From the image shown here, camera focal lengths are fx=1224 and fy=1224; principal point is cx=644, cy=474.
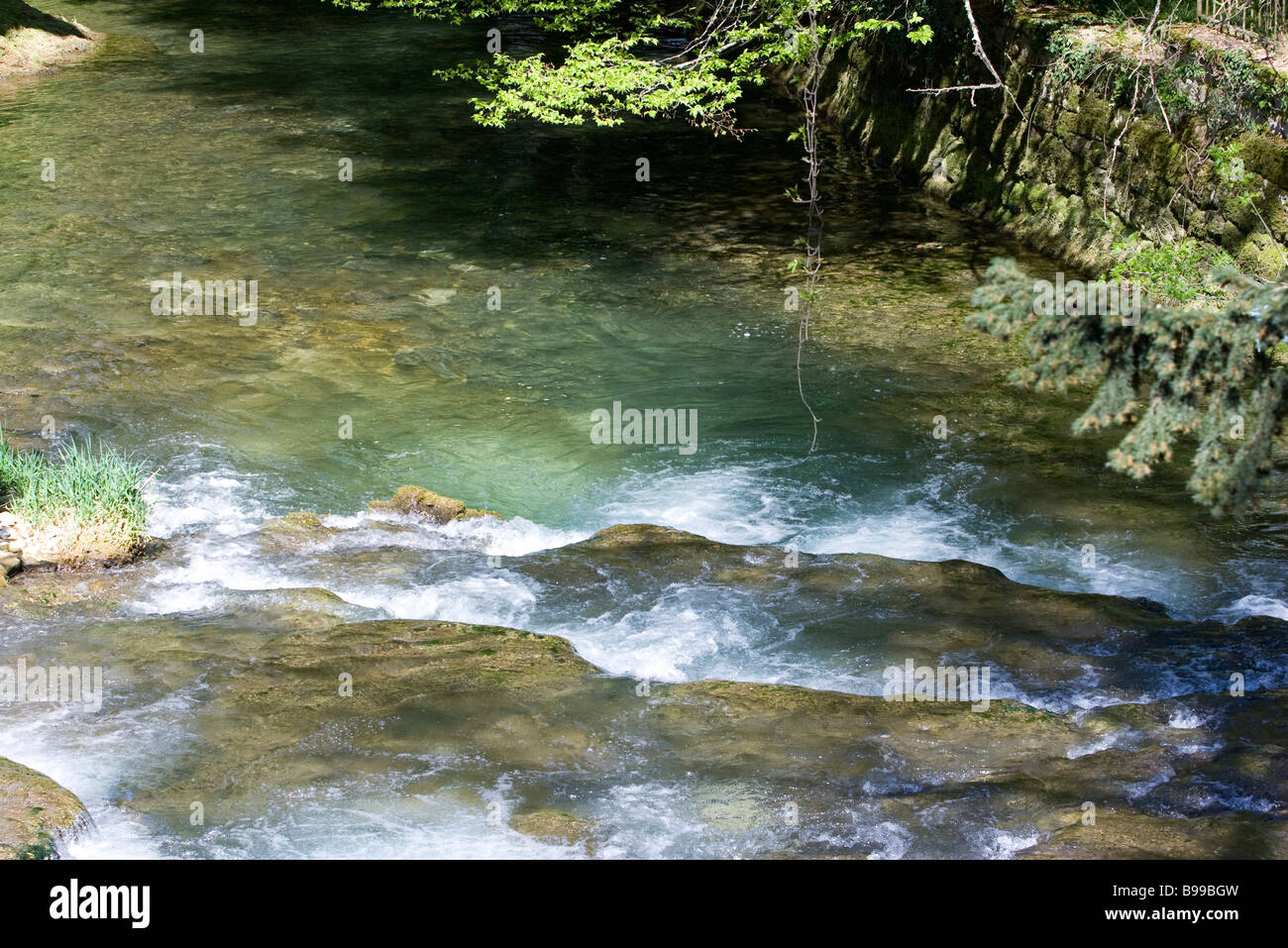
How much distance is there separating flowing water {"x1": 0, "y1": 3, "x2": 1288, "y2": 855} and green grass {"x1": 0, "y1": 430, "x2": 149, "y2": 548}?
35 centimetres

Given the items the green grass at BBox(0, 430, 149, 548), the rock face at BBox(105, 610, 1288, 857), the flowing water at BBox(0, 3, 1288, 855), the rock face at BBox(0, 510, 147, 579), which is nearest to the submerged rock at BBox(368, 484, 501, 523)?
the flowing water at BBox(0, 3, 1288, 855)

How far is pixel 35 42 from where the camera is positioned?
70.7 ft

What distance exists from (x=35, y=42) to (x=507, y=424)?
16.0m

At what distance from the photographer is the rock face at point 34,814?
5.22 m

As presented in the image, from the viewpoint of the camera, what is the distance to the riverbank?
20953mm

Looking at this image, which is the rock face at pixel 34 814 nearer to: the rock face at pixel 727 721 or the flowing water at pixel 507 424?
the flowing water at pixel 507 424

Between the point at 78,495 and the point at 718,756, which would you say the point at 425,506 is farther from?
the point at 718,756

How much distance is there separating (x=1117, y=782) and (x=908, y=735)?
1.03m

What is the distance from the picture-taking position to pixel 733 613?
7.76 m

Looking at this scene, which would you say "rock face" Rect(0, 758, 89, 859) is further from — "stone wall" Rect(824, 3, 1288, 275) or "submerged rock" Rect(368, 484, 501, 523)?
"stone wall" Rect(824, 3, 1288, 275)

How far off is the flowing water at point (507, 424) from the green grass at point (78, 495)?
1.16ft

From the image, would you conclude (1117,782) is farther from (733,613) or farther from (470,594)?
(470,594)

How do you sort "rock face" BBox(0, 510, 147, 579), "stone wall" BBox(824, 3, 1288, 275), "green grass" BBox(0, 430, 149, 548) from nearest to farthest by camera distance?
"rock face" BBox(0, 510, 147, 579), "green grass" BBox(0, 430, 149, 548), "stone wall" BBox(824, 3, 1288, 275)
